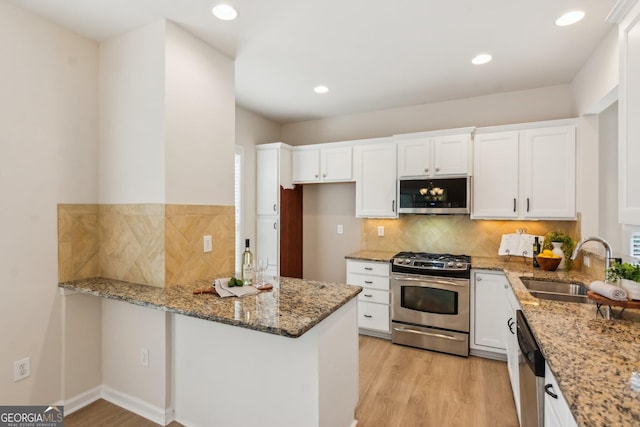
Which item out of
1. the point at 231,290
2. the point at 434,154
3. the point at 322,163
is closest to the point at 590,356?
the point at 231,290

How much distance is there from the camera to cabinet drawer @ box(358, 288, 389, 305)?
3525 millimetres

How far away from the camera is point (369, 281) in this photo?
360cm

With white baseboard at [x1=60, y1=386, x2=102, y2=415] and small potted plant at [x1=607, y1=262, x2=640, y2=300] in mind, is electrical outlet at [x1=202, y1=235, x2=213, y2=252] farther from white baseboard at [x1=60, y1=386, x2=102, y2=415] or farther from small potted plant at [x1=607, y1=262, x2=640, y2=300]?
small potted plant at [x1=607, y1=262, x2=640, y2=300]

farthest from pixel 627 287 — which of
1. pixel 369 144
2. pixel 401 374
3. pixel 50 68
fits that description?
pixel 50 68

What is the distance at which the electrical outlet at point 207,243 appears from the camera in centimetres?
247

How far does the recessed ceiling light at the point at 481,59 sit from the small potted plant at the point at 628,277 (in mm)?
1907

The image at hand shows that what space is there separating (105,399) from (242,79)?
9.97 ft

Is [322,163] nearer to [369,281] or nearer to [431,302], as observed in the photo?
[369,281]

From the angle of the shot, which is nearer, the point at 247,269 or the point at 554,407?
the point at 554,407

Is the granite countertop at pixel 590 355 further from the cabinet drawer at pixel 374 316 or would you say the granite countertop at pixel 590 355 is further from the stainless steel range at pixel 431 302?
the cabinet drawer at pixel 374 316

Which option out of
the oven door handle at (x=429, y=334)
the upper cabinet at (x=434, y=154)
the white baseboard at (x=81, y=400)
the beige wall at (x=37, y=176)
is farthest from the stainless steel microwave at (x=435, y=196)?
the white baseboard at (x=81, y=400)

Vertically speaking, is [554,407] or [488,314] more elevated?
[554,407]

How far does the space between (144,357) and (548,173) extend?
12.6 ft

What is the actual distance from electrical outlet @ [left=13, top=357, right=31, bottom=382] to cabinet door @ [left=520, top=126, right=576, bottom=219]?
4299mm
